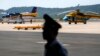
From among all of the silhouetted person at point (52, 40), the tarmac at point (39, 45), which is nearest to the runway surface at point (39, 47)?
the tarmac at point (39, 45)

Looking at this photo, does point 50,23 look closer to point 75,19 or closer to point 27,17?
point 75,19

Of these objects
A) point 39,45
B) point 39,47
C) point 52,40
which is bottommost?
point 39,45

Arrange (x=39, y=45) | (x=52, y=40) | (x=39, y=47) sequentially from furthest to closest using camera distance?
(x=39, y=45), (x=39, y=47), (x=52, y=40)

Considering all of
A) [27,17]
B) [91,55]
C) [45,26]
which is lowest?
[27,17]

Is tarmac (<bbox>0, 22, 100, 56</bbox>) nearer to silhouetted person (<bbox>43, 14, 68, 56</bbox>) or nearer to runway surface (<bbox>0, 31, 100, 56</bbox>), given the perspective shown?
runway surface (<bbox>0, 31, 100, 56</bbox>)

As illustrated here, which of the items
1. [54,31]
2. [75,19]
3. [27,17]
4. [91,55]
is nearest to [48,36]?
[54,31]

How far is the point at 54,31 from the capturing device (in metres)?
5.26

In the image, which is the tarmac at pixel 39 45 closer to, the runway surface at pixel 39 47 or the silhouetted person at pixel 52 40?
the runway surface at pixel 39 47

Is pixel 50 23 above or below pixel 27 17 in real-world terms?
above

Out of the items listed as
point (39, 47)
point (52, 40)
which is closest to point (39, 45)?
point (39, 47)

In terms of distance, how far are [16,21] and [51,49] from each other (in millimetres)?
102849

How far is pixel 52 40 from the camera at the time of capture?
5.17 m

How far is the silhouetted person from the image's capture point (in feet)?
16.6

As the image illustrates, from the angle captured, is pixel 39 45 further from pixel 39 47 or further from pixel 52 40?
pixel 52 40
